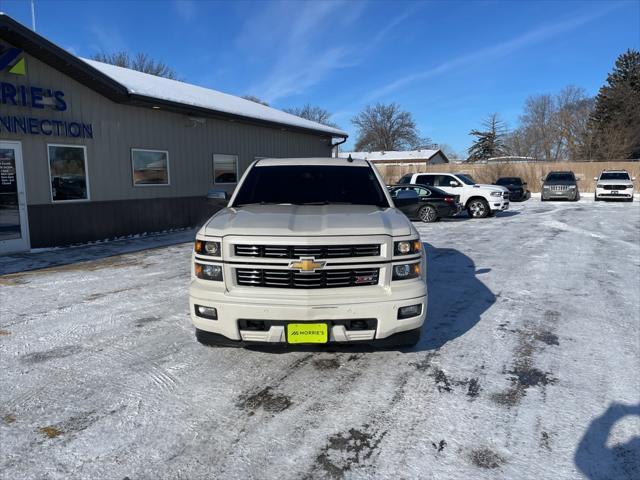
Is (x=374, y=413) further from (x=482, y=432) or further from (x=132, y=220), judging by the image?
(x=132, y=220)

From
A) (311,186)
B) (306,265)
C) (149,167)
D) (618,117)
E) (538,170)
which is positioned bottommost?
(306,265)

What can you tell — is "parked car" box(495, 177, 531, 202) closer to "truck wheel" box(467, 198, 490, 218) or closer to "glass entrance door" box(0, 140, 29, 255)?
"truck wheel" box(467, 198, 490, 218)

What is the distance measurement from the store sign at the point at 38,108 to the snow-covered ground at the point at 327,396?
4.87m

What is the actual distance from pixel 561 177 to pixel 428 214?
15.7 meters

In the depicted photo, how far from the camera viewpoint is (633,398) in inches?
133

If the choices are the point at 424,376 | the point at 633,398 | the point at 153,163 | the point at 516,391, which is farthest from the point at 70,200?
the point at 633,398

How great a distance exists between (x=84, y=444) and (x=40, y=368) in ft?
4.93

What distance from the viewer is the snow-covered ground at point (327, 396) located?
2.68 metres

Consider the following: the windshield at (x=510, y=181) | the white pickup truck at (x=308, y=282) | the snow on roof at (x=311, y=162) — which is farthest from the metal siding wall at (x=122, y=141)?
the windshield at (x=510, y=181)

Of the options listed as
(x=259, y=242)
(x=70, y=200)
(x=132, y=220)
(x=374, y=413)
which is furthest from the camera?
(x=132, y=220)

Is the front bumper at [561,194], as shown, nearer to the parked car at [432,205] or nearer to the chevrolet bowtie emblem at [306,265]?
the parked car at [432,205]

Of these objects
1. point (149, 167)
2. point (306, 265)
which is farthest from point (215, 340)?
point (149, 167)

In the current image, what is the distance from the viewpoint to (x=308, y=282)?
11.5 feet

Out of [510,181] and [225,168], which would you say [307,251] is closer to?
[225,168]
